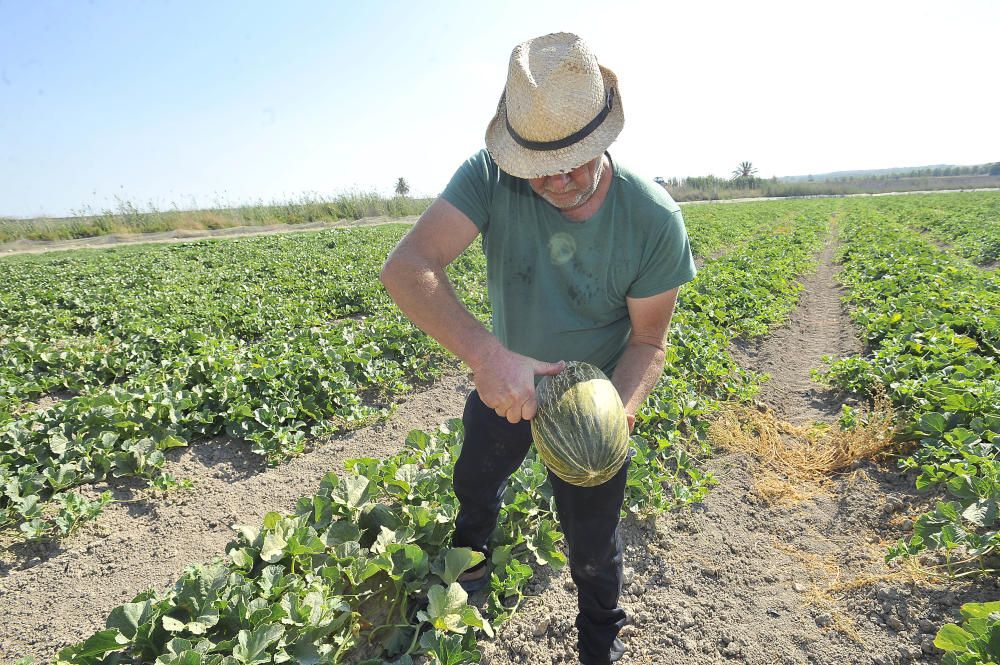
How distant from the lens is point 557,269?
→ 217 cm

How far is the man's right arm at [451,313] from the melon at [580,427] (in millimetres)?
71

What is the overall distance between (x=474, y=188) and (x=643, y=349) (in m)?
0.98

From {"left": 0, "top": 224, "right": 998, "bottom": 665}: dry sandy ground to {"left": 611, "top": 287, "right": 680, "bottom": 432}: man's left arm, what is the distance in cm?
133

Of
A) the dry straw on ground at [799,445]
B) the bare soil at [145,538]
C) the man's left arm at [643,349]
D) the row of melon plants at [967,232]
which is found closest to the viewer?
the man's left arm at [643,349]

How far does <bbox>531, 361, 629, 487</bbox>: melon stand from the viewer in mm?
1810

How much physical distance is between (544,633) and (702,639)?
837 millimetres

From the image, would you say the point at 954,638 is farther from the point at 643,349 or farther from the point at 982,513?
the point at 643,349

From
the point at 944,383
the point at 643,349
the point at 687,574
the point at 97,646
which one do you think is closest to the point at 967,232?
the point at 944,383

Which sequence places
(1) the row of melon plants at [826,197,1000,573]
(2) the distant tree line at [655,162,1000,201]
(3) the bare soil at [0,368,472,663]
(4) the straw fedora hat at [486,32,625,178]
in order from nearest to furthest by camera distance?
(4) the straw fedora hat at [486,32,625,178]
(1) the row of melon plants at [826,197,1000,573]
(3) the bare soil at [0,368,472,663]
(2) the distant tree line at [655,162,1000,201]

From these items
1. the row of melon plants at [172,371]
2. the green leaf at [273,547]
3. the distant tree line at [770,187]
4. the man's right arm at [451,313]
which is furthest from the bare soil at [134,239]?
the distant tree line at [770,187]

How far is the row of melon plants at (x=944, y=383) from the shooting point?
9.31 feet

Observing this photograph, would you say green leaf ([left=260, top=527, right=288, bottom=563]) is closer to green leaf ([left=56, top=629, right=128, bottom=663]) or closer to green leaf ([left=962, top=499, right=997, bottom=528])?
green leaf ([left=56, top=629, right=128, bottom=663])

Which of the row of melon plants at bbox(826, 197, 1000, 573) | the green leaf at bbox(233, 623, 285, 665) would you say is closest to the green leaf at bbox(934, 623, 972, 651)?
the row of melon plants at bbox(826, 197, 1000, 573)

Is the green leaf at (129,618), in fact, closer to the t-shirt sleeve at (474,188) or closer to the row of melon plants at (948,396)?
the t-shirt sleeve at (474,188)
